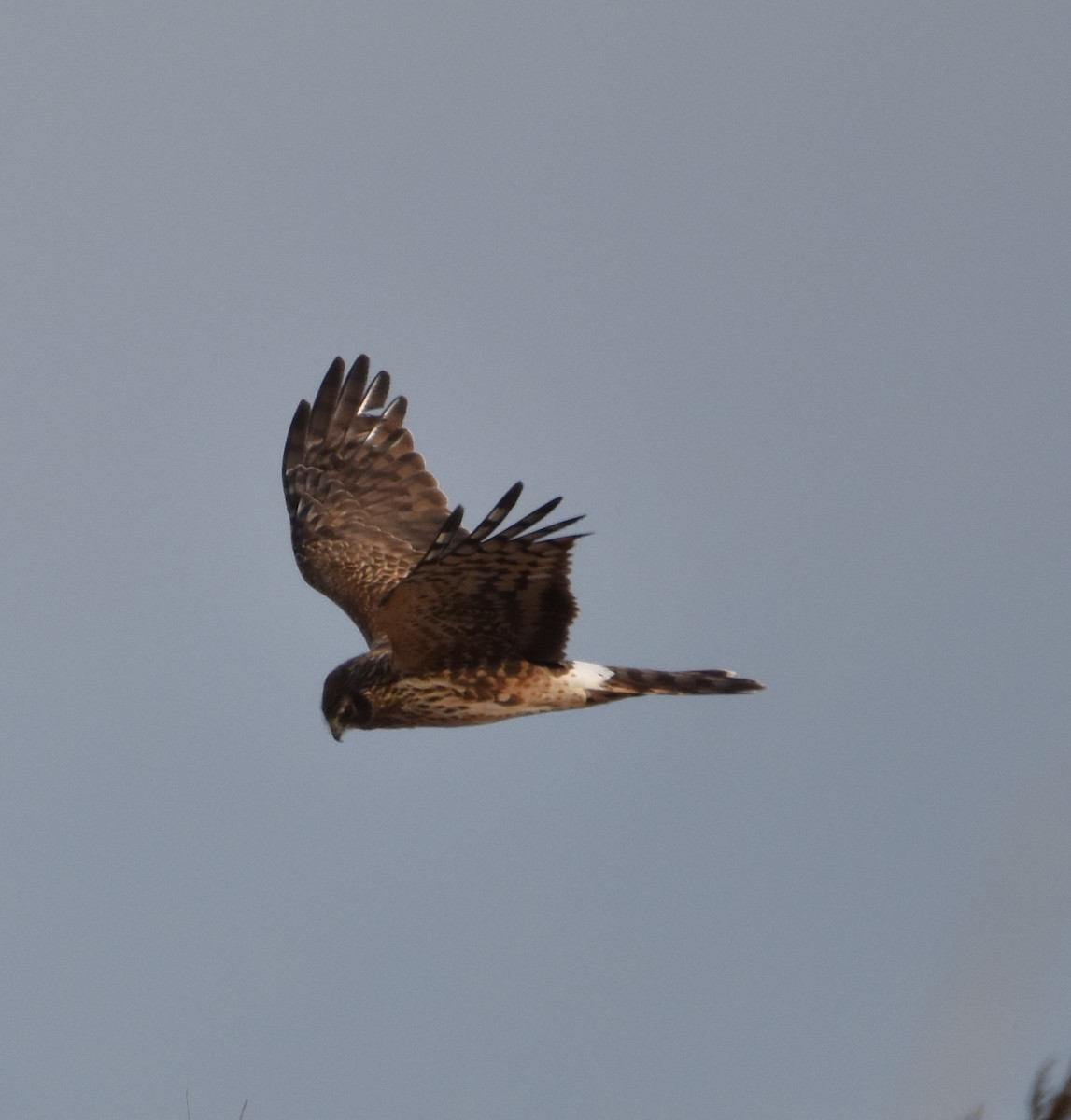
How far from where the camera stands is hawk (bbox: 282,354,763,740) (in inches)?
302

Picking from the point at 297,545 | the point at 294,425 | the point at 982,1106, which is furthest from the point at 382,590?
→ the point at 982,1106

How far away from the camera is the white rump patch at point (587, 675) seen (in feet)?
27.8

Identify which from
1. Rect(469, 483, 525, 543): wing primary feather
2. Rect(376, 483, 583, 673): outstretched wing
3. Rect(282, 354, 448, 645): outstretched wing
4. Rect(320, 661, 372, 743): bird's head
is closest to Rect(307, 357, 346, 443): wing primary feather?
Rect(282, 354, 448, 645): outstretched wing

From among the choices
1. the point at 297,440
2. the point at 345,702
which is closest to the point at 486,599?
the point at 345,702

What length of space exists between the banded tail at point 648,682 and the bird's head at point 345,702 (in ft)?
3.61

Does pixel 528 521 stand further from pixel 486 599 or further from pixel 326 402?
pixel 326 402

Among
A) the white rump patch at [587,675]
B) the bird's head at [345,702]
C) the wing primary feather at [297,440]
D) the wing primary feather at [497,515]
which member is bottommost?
the bird's head at [345,702]

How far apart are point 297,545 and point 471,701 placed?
224 cm

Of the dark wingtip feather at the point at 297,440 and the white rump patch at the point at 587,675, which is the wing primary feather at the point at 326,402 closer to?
the dark wingtip feather at the point at 297,440

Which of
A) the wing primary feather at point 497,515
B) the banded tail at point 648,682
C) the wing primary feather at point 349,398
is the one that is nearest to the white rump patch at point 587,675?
the banded tail at point 648,682

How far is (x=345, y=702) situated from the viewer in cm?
865

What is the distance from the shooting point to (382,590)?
9.52 meters

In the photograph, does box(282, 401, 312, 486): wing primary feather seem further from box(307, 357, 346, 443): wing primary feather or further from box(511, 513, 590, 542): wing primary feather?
box(511, 513, 590, 542): wing primary feather

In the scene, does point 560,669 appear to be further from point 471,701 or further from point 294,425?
point 294,425
